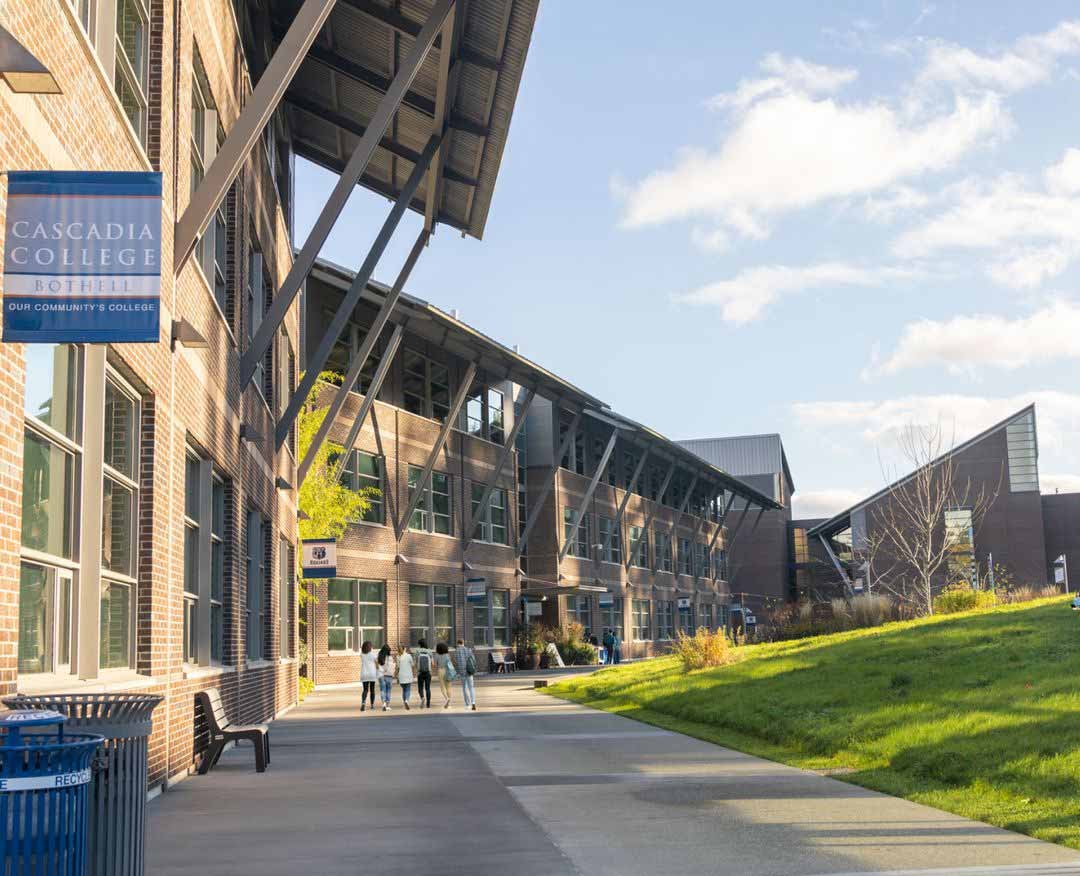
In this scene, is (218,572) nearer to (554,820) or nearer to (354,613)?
(554,820)

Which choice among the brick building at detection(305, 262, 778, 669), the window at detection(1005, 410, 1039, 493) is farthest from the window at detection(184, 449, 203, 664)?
the window at detection(1005, 410, 1039, 493)

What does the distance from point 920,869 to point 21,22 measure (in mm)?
7236

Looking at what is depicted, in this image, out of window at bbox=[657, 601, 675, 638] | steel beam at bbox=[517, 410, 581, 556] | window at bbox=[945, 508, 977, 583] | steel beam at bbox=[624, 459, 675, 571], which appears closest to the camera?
steel beam at bbox=[517, 410, 581, 556]

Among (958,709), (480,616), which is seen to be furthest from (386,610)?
(958,709)

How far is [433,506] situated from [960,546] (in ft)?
97.4

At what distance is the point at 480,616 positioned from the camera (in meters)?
49.7

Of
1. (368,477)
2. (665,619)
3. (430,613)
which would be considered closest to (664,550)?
(665,619)

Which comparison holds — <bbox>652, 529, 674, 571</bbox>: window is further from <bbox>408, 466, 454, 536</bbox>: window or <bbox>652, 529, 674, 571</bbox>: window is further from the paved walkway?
the paved walkway

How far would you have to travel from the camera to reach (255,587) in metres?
21.7

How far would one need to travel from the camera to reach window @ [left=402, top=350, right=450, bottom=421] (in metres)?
45.0

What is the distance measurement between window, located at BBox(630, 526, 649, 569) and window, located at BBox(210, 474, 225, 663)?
1938 inches

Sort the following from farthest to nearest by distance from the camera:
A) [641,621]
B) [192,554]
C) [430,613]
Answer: [641,621] < [430,613] < [192,554]

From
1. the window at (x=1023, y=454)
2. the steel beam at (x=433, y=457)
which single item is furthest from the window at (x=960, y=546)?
the steel beam at (x=433, y=457)

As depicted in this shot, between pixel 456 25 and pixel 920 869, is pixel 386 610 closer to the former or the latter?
pixel 456 25
